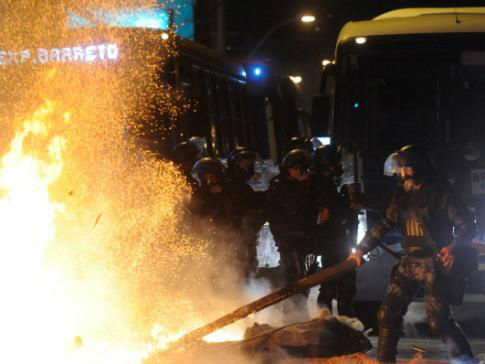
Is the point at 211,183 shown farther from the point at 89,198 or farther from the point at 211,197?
the point at 89,198

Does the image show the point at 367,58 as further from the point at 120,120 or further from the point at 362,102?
the point at 120,120

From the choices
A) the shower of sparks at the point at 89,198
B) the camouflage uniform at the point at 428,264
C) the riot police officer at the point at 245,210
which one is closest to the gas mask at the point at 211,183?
the riot police officer at the point at 245,210

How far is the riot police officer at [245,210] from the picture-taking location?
956cm

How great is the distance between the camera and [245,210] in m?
9.66

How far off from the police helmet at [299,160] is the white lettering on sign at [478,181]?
221cm

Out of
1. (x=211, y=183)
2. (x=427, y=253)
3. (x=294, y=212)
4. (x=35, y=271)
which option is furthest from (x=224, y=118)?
(x=427, y=253)

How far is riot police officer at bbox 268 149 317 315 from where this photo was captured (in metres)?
9.19

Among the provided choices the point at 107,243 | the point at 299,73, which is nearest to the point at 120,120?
the point at 107,243

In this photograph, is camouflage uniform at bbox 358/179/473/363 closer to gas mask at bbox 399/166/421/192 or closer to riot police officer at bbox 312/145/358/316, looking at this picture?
gas mask at bbox 399/166/421/192

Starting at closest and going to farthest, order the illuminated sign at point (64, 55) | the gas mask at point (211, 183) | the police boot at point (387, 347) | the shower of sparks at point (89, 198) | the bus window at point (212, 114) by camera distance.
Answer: the police boot at point (387, 347) → the shower of sparks at point (89, 198) → the gas mask at point (211, 183) → the illuminated sign at point (64, 55) → the bus window at point (212, 114)

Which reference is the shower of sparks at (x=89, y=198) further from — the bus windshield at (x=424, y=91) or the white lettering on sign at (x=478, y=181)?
the white lettering on sign at (x=478, y=181)

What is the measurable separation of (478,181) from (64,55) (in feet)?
18.3

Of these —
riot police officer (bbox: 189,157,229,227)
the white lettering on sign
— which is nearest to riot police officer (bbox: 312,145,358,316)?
riot police officer (bbox: 189,157,229,227)

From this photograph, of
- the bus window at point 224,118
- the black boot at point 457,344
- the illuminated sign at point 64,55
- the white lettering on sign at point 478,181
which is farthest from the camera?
the bus window at point 224,118
